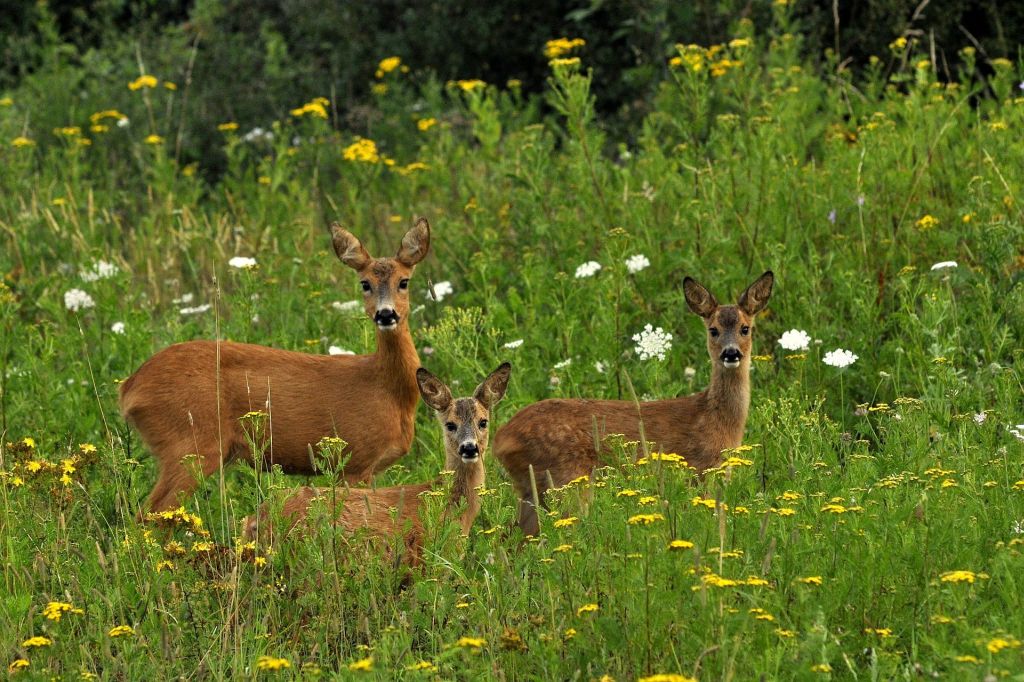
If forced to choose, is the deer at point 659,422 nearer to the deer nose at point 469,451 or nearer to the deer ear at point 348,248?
the deer nose at point 469,451

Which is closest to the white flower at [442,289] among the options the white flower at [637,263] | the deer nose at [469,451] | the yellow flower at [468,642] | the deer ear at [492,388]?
the white flower at [637,263]

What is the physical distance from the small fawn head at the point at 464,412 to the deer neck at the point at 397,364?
594 mm

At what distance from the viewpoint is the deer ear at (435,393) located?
6285 mm

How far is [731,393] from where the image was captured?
6.79 metres

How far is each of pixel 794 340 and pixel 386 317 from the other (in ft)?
6.20

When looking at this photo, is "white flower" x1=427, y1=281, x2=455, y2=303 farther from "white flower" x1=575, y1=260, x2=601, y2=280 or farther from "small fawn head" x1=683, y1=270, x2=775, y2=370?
"small fawn head" x1=683, y1=270, x2=775, y2=370

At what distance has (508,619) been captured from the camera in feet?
15.6

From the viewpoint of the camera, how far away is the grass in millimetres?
4547

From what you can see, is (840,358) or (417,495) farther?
(840,358)

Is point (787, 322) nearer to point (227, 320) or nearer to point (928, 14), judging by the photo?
point (227, 320)

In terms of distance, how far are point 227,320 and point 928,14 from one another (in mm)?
5732

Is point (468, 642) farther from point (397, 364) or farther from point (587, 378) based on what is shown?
point (587, 378)

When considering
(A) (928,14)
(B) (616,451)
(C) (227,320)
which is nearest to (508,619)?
(B) (616,451)

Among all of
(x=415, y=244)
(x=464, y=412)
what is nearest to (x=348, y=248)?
(x=415, y=244)
